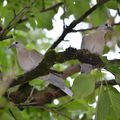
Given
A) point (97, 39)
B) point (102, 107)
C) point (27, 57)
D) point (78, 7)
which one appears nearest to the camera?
point (102, 107)

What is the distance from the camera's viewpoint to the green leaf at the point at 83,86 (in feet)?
3.75

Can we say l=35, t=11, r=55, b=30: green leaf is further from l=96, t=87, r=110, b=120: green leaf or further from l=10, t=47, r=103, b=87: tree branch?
l=96, t=87, r=110, b=120: green leaf

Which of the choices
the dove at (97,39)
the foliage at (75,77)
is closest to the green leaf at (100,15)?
the foliage at (75,77)

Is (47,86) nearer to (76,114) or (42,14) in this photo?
(76,114)

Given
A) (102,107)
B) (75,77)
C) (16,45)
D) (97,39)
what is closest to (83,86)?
(102,107)

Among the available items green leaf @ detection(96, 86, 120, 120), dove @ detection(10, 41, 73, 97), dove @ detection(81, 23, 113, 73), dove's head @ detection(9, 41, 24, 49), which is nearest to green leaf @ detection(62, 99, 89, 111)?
dove @ detection(10, 41, 73, 97)

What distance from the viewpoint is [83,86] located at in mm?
1143

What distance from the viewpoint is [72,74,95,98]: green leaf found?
114cm

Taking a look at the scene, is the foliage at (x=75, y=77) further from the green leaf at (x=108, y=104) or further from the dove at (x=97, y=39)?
the dove at (x=97, y=39)

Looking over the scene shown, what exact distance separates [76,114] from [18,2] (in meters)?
0.69

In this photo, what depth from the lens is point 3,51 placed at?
5.84 ft

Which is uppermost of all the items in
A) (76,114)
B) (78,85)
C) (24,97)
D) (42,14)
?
(42,14)

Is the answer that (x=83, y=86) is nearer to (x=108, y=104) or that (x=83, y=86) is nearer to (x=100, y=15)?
(x=108, y=104)

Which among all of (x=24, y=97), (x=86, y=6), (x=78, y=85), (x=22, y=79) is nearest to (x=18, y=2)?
(x=86, y=6)
